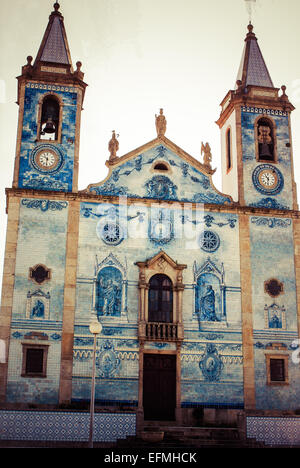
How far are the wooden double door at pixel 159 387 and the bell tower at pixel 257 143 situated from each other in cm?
767

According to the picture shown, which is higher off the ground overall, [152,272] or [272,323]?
[152,272]

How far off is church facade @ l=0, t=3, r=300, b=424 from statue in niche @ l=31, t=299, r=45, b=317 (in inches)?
2.2

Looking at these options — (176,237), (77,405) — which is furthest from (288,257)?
(77,405)

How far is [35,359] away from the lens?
22.5 m

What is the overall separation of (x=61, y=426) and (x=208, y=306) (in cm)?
770

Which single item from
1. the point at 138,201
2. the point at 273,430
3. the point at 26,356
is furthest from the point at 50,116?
the point at 273,430

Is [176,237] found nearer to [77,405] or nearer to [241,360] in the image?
[241,360]

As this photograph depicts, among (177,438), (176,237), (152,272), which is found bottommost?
(177,438)

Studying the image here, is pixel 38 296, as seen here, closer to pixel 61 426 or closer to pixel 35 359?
pixel 35 359

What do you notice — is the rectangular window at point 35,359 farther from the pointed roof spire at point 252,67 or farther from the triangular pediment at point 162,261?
the pointed roof spire at point 252,67

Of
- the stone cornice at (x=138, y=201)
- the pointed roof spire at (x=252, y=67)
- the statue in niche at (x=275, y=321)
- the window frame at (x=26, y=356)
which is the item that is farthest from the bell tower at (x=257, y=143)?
the window frame at (x=26, y=356)

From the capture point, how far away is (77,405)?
22047 millimetres

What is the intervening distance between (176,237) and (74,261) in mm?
4291

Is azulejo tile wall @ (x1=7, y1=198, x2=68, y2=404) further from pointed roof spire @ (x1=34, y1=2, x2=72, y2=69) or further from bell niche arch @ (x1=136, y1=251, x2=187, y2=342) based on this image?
pointed roof spire @ (x1=34, y1=2, x2=72, y2=69)
